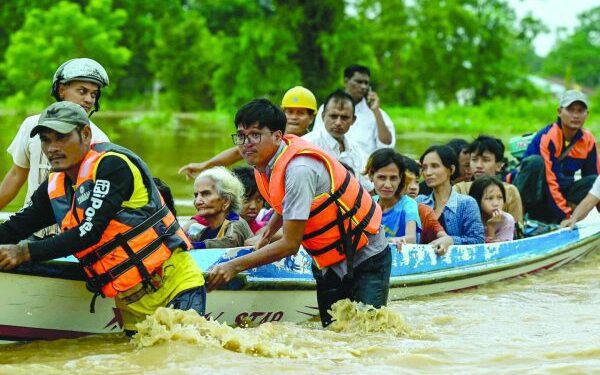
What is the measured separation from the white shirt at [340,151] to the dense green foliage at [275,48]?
90.8ft

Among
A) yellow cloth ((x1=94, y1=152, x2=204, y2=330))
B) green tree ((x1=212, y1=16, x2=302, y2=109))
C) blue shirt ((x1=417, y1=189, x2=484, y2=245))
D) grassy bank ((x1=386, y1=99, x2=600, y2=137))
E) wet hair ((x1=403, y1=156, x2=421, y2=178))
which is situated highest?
green tree ((x1=212, y1=16, x2=302, y2=109))

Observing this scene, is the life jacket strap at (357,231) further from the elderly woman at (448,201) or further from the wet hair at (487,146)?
the wet hair at (487,146)

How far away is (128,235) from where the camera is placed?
4.48m

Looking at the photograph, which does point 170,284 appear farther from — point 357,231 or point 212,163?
point 212,163

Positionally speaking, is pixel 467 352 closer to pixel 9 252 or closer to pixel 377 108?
pixel 9 252

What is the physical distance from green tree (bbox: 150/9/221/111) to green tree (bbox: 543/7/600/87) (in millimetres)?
29221

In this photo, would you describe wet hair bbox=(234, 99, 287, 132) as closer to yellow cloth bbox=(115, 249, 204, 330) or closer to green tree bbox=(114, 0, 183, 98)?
yellow cloth bbox=(115, 249, 204, 330)

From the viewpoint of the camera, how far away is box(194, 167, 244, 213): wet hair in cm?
611

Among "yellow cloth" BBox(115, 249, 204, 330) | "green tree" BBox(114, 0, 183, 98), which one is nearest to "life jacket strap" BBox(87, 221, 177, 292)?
"yellow cloth" BBox(115, 249, 204, 330)

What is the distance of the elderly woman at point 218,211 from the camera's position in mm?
6113

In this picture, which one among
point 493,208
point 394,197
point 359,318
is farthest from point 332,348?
point 493,208

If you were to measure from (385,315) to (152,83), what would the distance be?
5699 cm

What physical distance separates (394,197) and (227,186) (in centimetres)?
131

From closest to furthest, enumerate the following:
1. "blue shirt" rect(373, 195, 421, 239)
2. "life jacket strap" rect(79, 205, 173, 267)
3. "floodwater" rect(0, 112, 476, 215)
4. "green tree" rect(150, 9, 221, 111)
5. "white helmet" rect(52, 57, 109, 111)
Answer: "life jacket strap" rect(79, 205, 173, 267)
"white helmet" rect(52, 57, 109, 111)
"blue shirt" rect(373, 195, 421, 239)
"floodwater" rect(0, 112, 476, 215)
"green tree" rect(150, 9, 221, 111)
